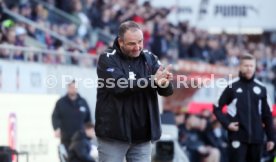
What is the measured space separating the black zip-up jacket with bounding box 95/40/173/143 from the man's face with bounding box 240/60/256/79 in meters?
3.21

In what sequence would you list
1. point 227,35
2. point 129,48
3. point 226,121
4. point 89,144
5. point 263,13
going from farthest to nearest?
point 227,35 < point 263,13 < point 89,144 < point 226,121 < point 129,48

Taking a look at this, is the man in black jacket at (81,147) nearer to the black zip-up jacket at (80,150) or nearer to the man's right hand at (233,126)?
the black zip-up jacket at (80,150)

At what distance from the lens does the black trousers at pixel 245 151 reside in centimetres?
1005

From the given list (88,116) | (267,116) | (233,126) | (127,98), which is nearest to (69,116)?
(88,116)

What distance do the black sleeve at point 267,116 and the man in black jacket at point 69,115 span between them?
13.4ft

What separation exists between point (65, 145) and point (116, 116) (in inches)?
253

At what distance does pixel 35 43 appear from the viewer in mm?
15750

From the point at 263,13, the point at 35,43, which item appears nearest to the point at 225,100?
the point at 35,43

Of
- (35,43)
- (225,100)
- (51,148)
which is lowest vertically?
(51,148)

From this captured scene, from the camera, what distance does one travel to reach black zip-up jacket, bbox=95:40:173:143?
6.81 meters

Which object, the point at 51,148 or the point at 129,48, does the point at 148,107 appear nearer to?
the point at 129,48

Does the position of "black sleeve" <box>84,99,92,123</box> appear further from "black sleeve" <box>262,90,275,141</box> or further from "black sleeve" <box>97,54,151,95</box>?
"black sleeve" <box>97,54,151,95</box>

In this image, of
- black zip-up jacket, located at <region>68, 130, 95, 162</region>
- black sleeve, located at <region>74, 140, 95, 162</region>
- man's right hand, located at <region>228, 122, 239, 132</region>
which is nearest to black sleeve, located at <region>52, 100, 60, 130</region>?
black zip-up jacket, located at <region>68, 130, 95, 162</region>

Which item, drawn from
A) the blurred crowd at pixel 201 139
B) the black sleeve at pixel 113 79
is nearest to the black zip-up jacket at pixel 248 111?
the black sleeve at pixel 113 79
